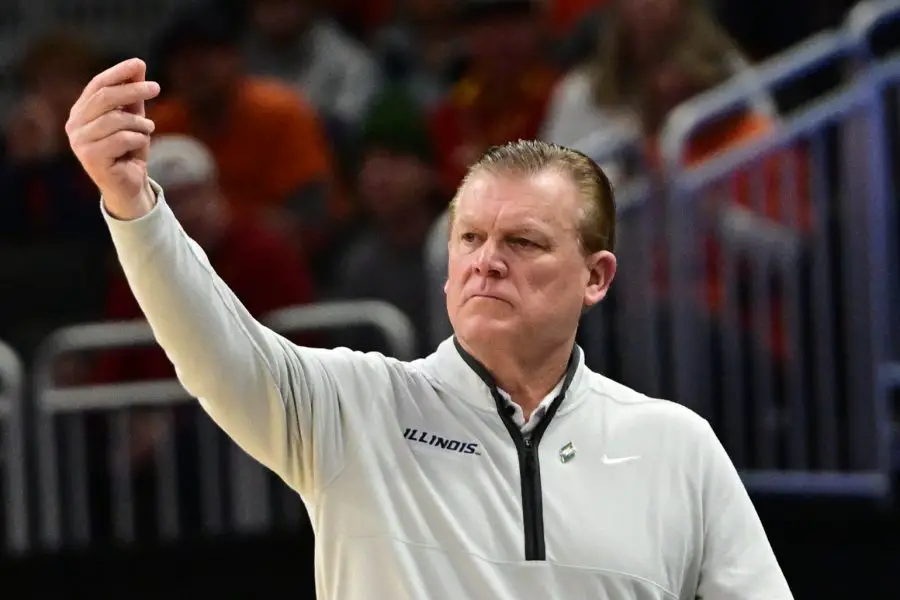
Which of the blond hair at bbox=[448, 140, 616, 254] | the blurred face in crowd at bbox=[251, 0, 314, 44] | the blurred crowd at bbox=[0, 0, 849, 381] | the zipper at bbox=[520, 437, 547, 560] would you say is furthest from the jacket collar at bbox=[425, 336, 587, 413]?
the blurred face in crowd at bbox=[251, 0, 314, 44]

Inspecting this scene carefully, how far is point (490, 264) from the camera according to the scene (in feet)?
9.05

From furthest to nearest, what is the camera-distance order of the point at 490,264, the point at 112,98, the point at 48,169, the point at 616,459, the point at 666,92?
the point at 48,169 → the point at 666,92 → the point at 616,459 → the point at 490,264 → the point at 112,98

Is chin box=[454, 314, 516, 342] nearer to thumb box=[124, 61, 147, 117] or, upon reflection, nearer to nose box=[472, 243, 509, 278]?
nose box=[472, 243, 509, 278]

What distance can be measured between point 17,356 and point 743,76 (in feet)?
9.26

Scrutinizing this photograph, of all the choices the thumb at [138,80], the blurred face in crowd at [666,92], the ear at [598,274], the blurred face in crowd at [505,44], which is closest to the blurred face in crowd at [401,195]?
the blurred face in crowd at [505,44]

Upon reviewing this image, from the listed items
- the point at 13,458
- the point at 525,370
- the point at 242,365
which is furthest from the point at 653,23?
the point at 242,365

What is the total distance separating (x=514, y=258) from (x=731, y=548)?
0.60 meters

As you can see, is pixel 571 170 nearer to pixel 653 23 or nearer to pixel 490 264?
pixel 490 264

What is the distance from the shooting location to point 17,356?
6.31 meters

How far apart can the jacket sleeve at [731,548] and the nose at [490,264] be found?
1.59 feet

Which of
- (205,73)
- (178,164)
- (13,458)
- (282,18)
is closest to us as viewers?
(13,458)

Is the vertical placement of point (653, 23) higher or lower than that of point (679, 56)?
higher

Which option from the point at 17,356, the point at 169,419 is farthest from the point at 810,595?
the point at 17,356

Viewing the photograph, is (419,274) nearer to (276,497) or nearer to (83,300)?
(276,497)
